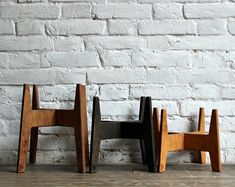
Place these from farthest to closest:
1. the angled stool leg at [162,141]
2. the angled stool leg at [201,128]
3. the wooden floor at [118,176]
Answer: the angled stool leg at [201,128] → the angled stool leg at [162,141] → the wooden floor at [118,176]

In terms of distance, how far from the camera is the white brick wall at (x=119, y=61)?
160cm

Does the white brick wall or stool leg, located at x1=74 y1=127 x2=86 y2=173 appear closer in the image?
stool leg, located at x1=74 y1=127 x2=86 y2=173

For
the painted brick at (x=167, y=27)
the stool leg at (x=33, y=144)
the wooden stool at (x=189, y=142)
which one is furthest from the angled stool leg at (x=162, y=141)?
the stool leg at (x=33, y=144)

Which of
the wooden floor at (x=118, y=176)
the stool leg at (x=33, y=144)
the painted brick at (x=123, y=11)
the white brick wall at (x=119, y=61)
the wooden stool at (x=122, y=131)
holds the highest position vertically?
the painted brick at (x=123, y=11)

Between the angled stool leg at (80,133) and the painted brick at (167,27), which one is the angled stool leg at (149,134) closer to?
the angled stool leg at (80,133)

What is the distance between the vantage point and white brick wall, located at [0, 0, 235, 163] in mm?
1604

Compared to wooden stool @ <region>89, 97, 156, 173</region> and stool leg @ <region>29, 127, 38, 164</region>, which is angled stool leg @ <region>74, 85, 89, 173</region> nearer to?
wooden stool @ <region>89, 97, 156, 173</region>

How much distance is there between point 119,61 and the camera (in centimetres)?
161

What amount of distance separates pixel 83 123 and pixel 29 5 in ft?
1.78

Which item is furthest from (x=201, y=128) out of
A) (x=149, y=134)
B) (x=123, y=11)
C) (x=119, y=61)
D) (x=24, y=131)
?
(x=24, y=131)

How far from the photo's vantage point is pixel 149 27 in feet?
5.29

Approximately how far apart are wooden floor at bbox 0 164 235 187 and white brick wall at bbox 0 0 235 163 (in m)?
0.12

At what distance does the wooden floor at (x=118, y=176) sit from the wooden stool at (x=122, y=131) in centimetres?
5

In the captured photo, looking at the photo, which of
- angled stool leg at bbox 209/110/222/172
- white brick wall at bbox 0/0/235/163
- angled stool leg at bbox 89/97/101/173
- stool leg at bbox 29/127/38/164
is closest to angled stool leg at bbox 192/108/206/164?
white brick wall at bbox 0/0/235/163
